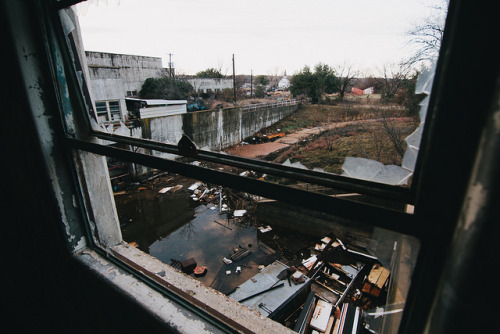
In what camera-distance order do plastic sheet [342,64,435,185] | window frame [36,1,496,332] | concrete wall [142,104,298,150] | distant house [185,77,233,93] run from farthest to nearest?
distant house [185,77,233,93], concrete wall [142,104,298,150], plastic sheet [342,64,435,185], window frame [36,1,496,332]

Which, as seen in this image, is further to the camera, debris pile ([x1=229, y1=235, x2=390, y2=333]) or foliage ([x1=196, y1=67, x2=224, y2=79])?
foliage ([x1=196, y1=67, x2=224, y2=79])

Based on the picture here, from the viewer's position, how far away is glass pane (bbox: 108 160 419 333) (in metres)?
4.76

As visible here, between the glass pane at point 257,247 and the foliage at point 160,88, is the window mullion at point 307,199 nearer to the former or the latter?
the glass pane at point 257,247

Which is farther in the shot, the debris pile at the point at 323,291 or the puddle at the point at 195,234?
the puddle at the point at 195,234

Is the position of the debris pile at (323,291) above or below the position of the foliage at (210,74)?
below

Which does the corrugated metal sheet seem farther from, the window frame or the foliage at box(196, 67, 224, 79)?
the foliage at box(196, 67, 224, 79)

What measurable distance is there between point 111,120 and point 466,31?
5.20 feet

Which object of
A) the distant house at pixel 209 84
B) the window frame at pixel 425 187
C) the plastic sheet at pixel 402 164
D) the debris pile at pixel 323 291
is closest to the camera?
the window frame at pixel 425 187

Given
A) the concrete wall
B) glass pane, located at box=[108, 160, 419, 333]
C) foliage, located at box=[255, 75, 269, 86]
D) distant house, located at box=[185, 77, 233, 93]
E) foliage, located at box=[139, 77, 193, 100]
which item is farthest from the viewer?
foliage, located at box=[255, 75, 269, 86]

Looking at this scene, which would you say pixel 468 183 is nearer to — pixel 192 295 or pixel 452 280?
pixel 452 280

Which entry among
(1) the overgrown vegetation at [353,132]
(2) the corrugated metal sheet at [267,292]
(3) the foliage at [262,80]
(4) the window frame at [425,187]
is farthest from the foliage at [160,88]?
(3) the foliage at [262,80]

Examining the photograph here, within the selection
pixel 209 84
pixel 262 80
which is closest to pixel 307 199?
pixel 209 84

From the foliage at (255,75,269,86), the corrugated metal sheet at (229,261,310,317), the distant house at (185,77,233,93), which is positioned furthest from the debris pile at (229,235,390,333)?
the foliage at (255,75,269,86)

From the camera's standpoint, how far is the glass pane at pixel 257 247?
187 inches
